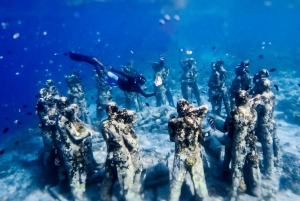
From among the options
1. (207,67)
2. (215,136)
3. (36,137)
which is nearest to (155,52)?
(207,67)

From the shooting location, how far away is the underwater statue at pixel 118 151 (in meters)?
6.04

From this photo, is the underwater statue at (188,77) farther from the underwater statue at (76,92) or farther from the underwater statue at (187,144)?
the underwater statue at (187,144)

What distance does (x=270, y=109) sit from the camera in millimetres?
7605

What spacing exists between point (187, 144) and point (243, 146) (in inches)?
61.4

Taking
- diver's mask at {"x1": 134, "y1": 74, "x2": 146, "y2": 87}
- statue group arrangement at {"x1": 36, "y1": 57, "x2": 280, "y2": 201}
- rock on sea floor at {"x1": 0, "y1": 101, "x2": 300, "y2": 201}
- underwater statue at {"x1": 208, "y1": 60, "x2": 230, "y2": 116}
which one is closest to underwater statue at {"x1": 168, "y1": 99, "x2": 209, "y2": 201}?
statue group arrangement at {"x1": 36, "y1": 57, "x2": 280, "y2": 201}

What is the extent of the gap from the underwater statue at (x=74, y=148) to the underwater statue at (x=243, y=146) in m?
4.46

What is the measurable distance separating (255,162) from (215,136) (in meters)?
3.11

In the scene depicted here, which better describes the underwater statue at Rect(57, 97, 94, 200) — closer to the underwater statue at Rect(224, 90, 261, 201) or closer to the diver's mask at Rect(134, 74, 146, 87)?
the diver's mask at Rect(134, 74, 146, 87)

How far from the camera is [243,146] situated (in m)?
5.99

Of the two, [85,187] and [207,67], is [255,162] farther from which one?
[207,67]

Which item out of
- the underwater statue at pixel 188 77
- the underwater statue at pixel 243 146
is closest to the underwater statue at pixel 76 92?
the underwater statue at pixel 188 77

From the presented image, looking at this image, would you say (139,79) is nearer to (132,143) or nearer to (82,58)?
(82,58)

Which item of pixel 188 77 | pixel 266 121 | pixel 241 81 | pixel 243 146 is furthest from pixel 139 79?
pixel 188 77

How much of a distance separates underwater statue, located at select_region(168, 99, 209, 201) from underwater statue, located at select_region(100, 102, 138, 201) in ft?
4.04
